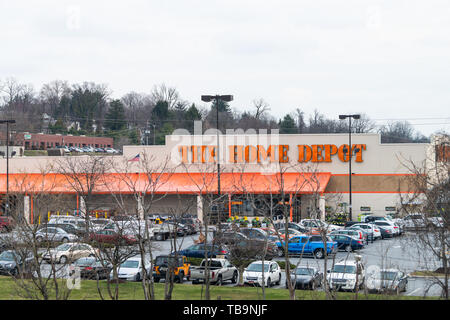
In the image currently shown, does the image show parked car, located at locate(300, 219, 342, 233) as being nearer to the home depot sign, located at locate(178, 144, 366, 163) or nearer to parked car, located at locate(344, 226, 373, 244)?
parked car, located at locate(344, 226, 373, 244)

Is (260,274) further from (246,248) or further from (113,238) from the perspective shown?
(113,238)

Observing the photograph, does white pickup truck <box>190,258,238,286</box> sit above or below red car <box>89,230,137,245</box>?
below

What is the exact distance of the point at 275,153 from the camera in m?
51.1

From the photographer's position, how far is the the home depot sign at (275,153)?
50531 millimetres

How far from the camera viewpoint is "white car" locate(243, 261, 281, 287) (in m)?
24.2

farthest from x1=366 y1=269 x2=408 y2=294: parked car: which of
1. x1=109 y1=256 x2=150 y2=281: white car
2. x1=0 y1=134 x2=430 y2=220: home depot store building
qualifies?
x1=0 y1=134 x2=430 y2=220: home depot store building

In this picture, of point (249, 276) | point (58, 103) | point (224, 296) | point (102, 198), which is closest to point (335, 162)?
point (102, 198)

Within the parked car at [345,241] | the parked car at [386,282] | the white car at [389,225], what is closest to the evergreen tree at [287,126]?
the white car at [389,225]

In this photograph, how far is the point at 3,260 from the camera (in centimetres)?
2714

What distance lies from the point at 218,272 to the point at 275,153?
1076 inches

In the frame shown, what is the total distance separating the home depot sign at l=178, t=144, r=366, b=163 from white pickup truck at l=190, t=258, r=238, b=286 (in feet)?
82.3

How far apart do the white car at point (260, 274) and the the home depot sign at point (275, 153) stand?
83.2 feet
